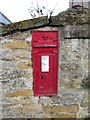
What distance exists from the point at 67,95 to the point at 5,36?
108cm

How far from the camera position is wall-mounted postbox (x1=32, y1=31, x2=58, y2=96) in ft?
11.1

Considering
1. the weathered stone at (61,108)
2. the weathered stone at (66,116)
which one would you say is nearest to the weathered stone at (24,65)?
the weathered stone at (61,108)

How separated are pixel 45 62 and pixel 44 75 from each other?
17 cm

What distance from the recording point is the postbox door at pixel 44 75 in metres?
3.40

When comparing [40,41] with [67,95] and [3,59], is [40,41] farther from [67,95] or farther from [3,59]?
[67,95]

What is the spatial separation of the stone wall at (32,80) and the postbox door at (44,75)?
0.07m

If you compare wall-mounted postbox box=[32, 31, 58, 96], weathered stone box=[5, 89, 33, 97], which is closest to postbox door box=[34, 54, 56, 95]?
wall-mounted postbox box=[32, 31, 58, 96]

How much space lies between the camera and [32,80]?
135 inches

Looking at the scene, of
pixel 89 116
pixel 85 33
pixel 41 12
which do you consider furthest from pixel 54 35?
pixel 41 12

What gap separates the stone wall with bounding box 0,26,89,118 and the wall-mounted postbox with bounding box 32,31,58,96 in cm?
5

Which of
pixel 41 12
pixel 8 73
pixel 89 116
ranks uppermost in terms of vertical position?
pixel 41 12

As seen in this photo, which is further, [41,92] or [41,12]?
[41,12]

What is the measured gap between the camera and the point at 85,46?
11.3 feet

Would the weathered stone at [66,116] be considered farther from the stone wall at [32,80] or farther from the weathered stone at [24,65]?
the weathered stone at [24,65]
